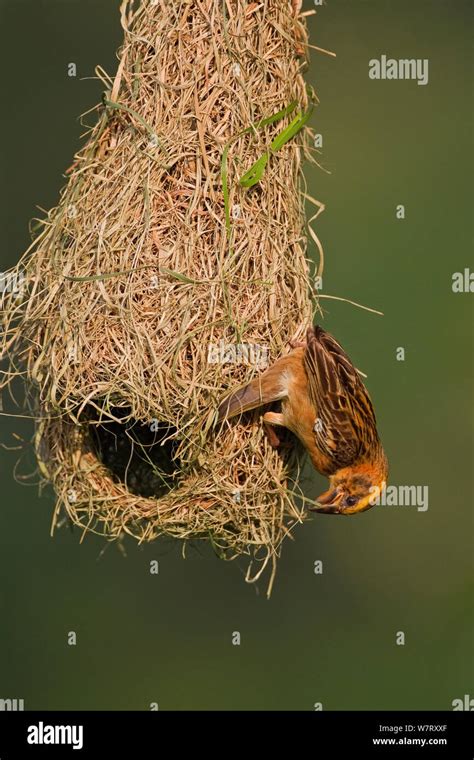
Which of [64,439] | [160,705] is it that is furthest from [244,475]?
[160,705]

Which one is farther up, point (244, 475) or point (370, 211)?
point (370, 211)

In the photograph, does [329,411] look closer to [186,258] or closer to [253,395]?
[253,395]

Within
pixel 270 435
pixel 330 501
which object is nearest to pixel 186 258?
pixel 270 435

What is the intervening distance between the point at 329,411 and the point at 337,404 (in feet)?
0.10

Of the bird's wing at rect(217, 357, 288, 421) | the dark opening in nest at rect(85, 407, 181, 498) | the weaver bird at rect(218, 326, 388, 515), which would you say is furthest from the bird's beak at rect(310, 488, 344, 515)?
the dark opening in nest at rect(85, 407, 181, 498)

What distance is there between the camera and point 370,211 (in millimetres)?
4996

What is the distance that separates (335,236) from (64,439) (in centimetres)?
226

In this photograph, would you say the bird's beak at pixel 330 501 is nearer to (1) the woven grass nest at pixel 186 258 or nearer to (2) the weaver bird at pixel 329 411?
(2) the weaver bird at pixel 329 411

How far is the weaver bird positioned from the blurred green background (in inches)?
73.7

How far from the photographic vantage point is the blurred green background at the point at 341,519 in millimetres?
4840

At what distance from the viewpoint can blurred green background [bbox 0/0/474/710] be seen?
484cm

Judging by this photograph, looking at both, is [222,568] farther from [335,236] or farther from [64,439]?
[64,439]

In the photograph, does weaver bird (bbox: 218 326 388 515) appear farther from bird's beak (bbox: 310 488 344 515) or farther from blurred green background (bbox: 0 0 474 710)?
blurred green background (bbox: 0 0 474 710)

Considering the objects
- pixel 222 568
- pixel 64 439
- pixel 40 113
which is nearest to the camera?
pixel 64 439
